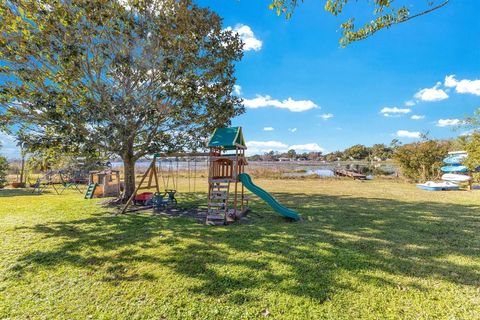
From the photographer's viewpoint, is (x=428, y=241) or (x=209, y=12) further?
(x=209, y=12)

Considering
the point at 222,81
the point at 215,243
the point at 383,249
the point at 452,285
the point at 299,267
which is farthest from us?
the point at 222,81

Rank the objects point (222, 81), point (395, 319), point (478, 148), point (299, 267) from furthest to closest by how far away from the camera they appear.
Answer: point (478, 148) < point (222, 81) < point (299, 267) < point (395, 319)

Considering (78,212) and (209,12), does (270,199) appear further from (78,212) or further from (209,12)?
(209,12)

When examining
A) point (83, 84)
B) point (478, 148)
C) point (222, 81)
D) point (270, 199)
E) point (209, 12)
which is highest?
point (209, 12)

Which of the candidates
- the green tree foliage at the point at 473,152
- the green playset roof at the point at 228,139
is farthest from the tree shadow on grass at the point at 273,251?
the green tree foliage at the point at 473,152

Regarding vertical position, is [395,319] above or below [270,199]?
below

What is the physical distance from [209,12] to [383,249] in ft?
36.1

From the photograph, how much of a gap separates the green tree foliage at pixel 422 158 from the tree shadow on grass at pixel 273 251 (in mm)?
14388

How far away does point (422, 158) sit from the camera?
2064 cm

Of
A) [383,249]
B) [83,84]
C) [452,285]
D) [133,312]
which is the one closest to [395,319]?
[452,285]

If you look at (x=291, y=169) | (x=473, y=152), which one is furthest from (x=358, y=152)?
(x=473, y=152)

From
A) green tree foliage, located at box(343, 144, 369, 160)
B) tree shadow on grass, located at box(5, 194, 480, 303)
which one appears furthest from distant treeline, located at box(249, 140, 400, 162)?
tree shadow on grass, located at box(5, 194, 480, 303)

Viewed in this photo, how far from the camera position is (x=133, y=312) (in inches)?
128

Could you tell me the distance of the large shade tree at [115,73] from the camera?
830 cm
